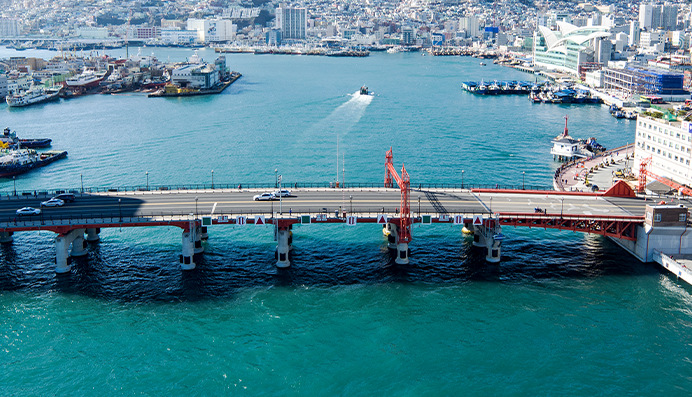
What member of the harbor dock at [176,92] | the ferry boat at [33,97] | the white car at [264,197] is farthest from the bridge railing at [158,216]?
the harbor dock at [176,92]

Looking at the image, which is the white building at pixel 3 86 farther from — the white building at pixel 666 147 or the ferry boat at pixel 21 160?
the white building at pixel 666 147

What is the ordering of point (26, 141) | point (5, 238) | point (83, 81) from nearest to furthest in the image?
point (5, 238) → point (26, 141) → point (83, 81)

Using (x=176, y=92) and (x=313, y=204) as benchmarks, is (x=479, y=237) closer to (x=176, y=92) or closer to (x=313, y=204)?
(x=313, y=204)

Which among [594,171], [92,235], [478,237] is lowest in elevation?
[92,235]

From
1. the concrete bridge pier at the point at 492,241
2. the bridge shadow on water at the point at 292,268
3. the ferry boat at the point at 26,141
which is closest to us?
the bridge shadow on water at the point at 292,268

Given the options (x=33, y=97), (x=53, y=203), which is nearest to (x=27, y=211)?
(x=53, y=203)

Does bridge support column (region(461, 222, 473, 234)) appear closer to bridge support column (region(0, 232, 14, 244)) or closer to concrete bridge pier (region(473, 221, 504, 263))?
concrete bridge pier (region(473, 221, 504, 263))
